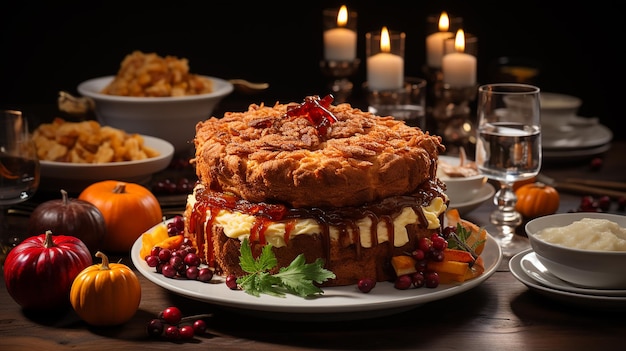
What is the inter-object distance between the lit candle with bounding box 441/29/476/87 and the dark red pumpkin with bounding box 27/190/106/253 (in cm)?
230

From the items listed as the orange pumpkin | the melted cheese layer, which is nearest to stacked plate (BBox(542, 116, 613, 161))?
the melted cheese layer

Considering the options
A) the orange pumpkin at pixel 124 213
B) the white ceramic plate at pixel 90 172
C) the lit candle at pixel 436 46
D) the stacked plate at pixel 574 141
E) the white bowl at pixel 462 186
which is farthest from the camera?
the lit candle at pixel 436 46

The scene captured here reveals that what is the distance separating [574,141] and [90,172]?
2.40 meters

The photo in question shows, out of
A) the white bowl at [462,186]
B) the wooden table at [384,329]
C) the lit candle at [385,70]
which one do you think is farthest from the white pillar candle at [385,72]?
the wooden table at [384,329]

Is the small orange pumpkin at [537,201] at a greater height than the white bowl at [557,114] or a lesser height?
lesser

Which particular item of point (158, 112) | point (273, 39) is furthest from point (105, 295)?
point (273, 39)

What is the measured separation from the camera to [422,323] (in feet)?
9.72

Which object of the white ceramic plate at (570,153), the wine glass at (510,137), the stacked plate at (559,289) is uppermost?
the wine glass at (510,137)

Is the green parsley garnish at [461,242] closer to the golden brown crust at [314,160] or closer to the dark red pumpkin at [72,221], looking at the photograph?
the golden brown crust at [314,160]

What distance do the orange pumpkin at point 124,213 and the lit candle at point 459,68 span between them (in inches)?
80.1

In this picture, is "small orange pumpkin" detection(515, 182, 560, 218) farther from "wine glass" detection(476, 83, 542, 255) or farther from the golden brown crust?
the golden brown crust

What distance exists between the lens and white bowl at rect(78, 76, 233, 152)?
4883 millimetres

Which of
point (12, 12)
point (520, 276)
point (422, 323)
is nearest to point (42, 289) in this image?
point (422, 323)

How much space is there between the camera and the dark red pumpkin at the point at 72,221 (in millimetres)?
3578
